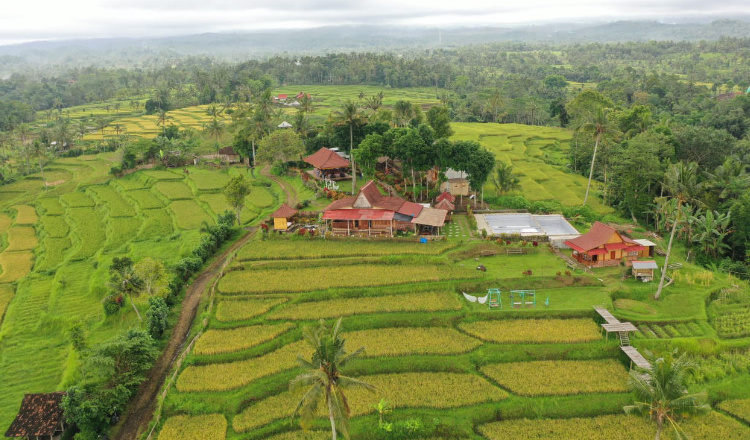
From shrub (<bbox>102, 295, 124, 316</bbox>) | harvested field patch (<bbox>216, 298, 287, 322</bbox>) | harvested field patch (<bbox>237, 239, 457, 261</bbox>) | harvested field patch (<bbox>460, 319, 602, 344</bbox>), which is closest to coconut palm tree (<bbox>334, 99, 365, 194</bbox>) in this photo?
harvested field patch (<bbox>237, 239, 457, 261</bbox>)

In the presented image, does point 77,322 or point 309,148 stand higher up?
point 309,148

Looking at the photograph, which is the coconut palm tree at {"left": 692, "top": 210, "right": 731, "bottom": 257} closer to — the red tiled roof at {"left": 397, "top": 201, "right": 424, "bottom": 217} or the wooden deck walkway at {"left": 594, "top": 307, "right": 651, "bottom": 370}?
the wooden deck walkway at {"left": 594, "top": 307, "right": 651, "bottom": 370}

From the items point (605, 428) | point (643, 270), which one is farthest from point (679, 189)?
point (605, 428)

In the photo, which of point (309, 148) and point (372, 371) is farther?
point (309, 148)

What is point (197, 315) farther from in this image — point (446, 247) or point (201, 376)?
point (446, 247)

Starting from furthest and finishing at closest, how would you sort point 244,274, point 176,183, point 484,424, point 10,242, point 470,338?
point 176,183
point 10,242
point 244,274
point 470,338
point 484,424

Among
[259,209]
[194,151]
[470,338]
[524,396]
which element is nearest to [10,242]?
[259,209]
